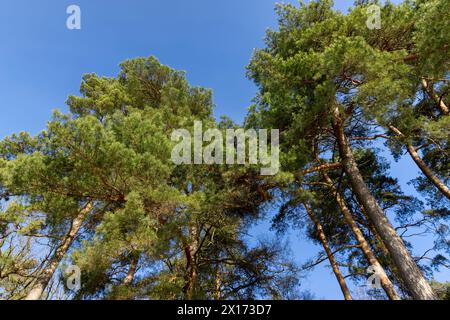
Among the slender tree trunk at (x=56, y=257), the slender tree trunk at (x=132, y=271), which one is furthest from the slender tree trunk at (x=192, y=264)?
the slender tree trunk at (x=56, y=257)

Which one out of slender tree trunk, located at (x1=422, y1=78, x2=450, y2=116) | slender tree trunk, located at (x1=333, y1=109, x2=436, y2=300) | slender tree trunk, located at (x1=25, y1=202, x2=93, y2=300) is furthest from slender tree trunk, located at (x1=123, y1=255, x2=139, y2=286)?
slender tree trunk, located at (x1=422, y1=78, x2=450, y2=116)

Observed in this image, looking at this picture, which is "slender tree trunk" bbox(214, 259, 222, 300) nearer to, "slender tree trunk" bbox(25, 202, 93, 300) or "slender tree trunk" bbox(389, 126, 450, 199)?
"slender tree trunk" bbox(25, 202, 93, 300)

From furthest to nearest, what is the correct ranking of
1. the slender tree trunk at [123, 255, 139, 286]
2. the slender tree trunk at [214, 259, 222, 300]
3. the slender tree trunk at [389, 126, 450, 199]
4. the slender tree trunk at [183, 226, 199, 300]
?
the slender tree trunk at [214, 259, 222, 300]
the slender tree trunk at [389, 126, 450, 199]
the slender tree trunk at [123, 255, 139, 286]
the slender tree trunk at [183, 226, 199, 300]

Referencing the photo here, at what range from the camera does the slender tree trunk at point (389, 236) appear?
189 inches

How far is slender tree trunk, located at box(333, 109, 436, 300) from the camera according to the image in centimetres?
481

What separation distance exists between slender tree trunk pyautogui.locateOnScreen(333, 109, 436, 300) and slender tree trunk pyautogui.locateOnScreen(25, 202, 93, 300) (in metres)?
5.91

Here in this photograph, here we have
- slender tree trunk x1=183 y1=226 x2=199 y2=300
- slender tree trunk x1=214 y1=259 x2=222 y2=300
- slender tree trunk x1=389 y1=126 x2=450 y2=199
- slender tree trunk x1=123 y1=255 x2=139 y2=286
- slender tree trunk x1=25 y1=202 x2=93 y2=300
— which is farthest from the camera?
slender tree trunk x1=214 y1=259 x2=222 y2=300

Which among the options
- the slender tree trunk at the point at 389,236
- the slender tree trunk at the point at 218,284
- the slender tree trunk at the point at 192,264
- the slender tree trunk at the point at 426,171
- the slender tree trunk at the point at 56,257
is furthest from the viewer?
the slender tree trunk at the point at 218,284

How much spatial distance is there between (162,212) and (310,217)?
16.1ft

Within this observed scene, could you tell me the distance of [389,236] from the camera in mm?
5430

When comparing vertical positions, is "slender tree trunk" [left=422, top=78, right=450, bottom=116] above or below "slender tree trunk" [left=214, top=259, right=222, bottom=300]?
above

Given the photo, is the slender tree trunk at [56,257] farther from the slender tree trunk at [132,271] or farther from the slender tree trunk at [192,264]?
the slender tree trunk at [192,264]

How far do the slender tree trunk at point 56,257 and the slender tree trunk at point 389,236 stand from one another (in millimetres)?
5910

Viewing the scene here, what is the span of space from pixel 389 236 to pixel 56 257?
23.0ft
